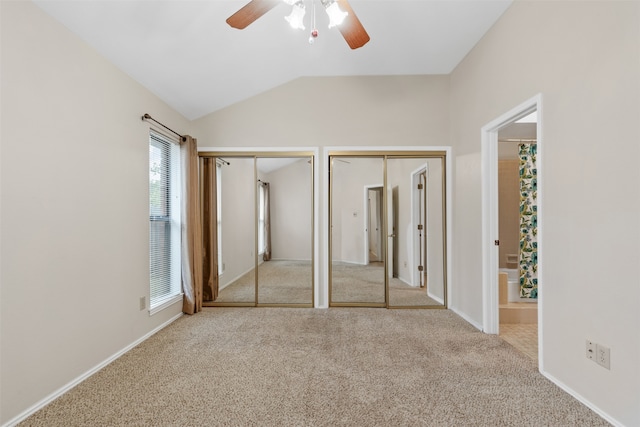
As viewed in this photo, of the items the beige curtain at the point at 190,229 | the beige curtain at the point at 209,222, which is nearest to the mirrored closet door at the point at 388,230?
the beige curtain at the point at 209,222

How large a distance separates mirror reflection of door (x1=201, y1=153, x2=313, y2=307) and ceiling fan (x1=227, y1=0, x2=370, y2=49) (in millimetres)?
2148

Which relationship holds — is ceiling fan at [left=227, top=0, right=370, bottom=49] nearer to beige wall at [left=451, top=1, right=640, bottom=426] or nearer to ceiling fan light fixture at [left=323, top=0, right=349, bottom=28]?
ceiling fan light fixture at [left=323, top=0, right=349, bottom=28]

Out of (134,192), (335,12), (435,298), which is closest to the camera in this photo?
(335,12)

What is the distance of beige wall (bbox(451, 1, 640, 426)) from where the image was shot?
1.61 meters

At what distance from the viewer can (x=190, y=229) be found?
3.61m

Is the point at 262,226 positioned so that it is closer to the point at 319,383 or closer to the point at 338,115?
the point at 338,115

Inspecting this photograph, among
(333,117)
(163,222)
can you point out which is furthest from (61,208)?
(333,117)

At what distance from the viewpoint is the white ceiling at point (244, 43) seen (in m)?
2.27

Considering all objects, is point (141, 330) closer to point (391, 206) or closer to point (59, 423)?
point (59, 423)

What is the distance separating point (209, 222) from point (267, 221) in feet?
2.48

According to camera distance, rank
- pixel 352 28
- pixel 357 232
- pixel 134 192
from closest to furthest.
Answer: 1. pixel 352 28
2. pixel 134 192
3. pixel 357 232

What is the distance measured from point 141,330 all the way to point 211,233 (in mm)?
1453

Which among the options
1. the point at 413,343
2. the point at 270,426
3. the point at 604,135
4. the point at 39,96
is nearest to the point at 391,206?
the point at 413,343

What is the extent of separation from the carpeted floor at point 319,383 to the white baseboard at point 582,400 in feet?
0.11
